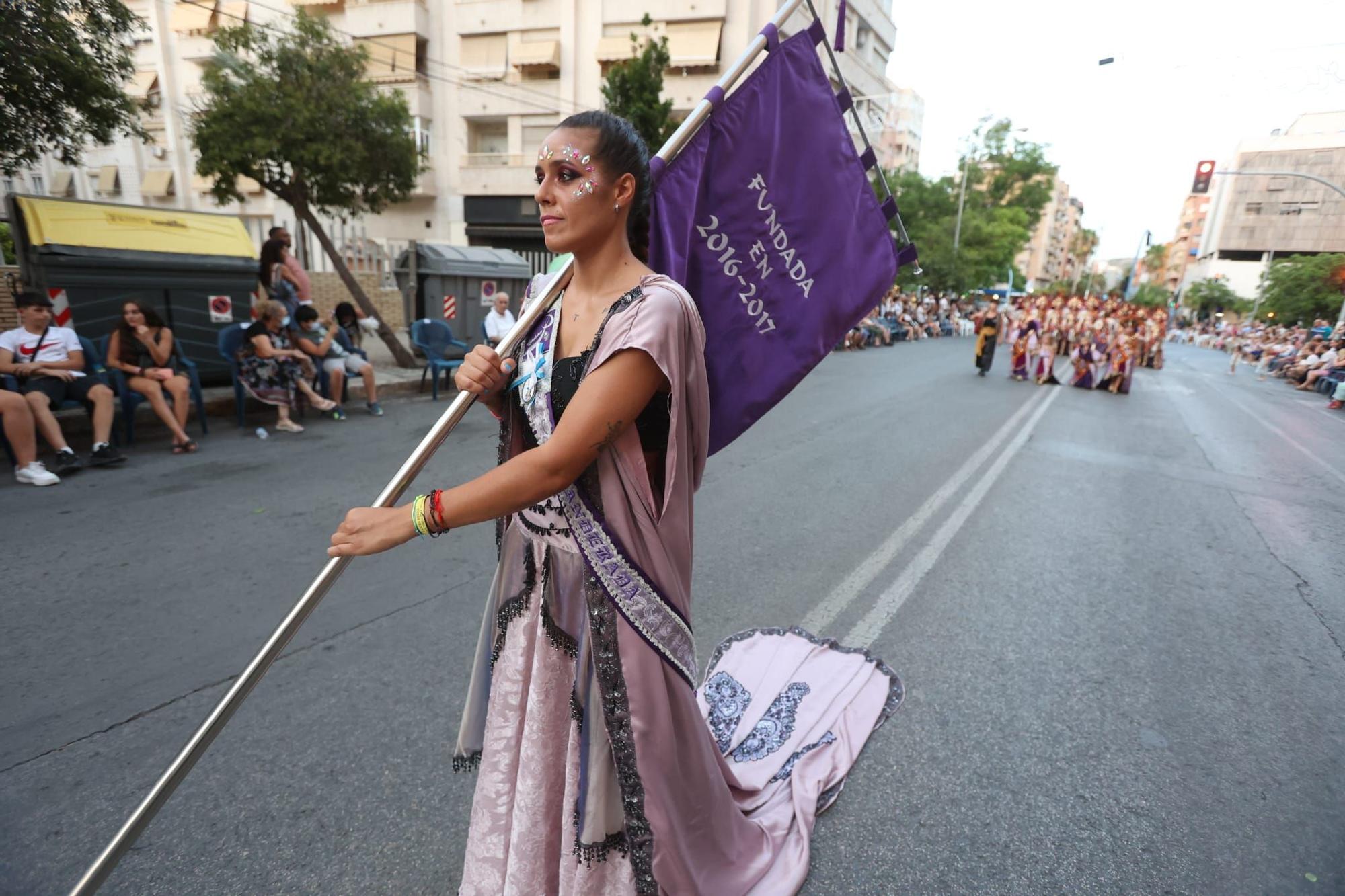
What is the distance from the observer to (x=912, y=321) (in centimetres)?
2822

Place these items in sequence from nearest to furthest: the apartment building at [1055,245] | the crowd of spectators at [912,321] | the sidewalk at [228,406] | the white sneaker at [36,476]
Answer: the white sneaker at [36,476] < the sidewalk at [228,406] < the crowd of spectators at [912,321] < the apartment building at [1055,245]

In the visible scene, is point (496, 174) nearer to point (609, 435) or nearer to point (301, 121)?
point (301, 121)

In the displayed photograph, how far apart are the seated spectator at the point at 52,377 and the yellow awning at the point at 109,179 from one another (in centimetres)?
3062

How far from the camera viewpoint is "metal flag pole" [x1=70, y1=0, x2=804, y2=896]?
1443mm

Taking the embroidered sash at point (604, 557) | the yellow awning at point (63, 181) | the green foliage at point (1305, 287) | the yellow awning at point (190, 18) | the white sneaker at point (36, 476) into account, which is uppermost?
the yellow awning at point (190, 18)

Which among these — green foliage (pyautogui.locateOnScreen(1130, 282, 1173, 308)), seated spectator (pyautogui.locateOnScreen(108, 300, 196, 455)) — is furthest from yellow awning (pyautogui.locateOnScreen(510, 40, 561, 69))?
green foliage (pyautogui.locateOnScreen(1130, 282, 1173, 308))

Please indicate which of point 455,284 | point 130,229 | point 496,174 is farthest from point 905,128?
point 130,229

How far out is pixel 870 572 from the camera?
415 cm

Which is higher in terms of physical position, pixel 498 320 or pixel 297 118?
pixel 297 118

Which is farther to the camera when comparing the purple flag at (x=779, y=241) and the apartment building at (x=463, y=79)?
the apartment building at (x=463, y=79)

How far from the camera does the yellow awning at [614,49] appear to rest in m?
24.5

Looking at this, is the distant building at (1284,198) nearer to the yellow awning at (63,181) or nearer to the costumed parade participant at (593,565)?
the costumed parade participant at (593,565)

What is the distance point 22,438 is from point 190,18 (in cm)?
2991

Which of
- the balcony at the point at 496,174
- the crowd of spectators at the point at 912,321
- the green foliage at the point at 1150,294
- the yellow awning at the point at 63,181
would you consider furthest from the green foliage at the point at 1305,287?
the green foliage at the point at 1150,294
